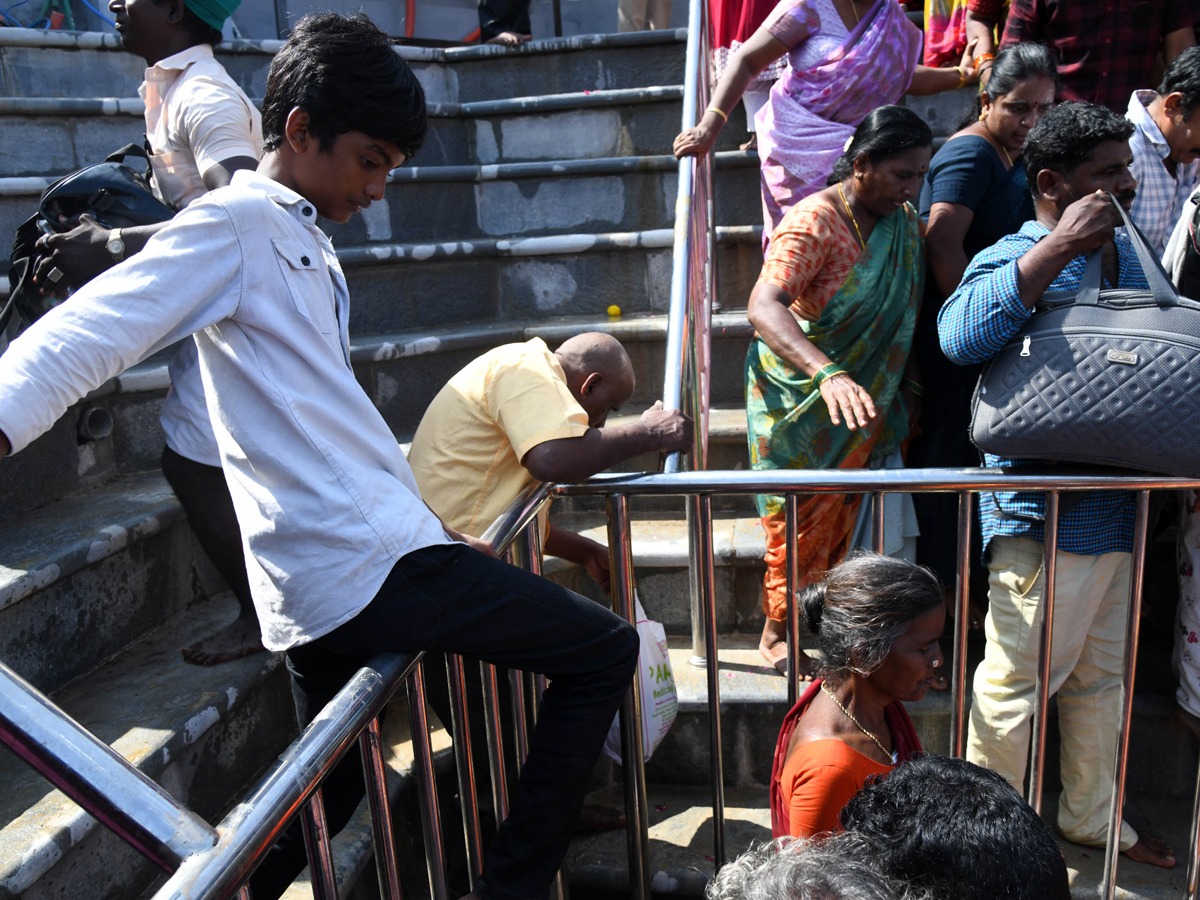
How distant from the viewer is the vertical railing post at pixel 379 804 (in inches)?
58.7

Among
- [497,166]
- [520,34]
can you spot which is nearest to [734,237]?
[497,166]

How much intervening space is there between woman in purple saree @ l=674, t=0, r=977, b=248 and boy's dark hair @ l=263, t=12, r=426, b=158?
2079 millimetres

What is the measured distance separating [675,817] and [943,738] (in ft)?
2.67

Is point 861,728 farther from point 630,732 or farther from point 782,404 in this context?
point 782,404

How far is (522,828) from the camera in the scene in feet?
5.96

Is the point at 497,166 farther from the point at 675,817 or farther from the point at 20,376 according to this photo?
the point at 20,376

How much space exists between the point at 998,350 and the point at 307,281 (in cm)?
161

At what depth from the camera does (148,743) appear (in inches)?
84.1

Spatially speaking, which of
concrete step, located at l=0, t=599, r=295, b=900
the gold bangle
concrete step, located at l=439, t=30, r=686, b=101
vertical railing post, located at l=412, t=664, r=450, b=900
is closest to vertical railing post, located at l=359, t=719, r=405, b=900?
vertical railing post, located at l=412, t=664, r=450, b=900

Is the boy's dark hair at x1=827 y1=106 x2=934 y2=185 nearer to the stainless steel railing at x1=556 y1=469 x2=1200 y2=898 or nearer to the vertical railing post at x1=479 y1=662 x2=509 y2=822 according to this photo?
the stainless steel railing at x1=556 y1=469 x2=1200 y2=898

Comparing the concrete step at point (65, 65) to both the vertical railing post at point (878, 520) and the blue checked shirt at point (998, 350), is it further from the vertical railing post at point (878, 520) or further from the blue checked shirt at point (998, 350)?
the vertical railing post at point (878, 520)

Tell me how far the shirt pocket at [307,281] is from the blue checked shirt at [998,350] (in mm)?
1529

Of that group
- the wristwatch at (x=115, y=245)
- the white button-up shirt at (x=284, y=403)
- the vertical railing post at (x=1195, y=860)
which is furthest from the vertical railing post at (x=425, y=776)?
the vertical railing post at (x=1195, y=860)

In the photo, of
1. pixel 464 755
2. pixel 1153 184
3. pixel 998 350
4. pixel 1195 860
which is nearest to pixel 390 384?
pixel 464 755
